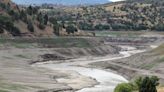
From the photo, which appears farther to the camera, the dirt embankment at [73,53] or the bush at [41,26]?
the bush at [41,26]

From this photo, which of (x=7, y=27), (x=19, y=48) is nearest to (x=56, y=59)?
(x=19, y=48)

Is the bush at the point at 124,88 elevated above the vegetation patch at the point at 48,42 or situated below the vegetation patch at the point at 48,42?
above

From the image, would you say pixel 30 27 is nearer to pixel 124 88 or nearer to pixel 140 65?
pixel 140 65

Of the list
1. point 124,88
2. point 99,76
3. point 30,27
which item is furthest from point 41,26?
point 124,88

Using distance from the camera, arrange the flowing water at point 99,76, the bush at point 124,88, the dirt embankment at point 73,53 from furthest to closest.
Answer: the dirt embankment at point 73,53 → the flowing water at point 99,76 → the bush at point 124,88

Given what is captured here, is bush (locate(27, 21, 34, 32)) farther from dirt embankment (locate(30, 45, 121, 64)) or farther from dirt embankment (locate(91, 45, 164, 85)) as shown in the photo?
dirt embankment (locate(91, 45, 164, 85))

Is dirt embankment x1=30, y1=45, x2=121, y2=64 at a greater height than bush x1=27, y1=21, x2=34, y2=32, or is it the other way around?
bush x1=27, y1=21, x2=34, y2=32

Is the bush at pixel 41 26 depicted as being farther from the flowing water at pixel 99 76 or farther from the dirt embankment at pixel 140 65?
the dirt embankment at pixel 140 65

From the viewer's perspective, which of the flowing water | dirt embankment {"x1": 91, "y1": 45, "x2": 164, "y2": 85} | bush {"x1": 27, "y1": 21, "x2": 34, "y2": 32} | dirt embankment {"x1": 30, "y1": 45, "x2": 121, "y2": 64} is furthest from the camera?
bush {"x1": 27, "y1": 21, "x2": 34, "y2": 32}

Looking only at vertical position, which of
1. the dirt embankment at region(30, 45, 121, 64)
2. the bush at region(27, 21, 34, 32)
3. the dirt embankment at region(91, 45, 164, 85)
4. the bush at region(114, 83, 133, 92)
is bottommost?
the dirt embankment at region(30, 45, 121, 64)

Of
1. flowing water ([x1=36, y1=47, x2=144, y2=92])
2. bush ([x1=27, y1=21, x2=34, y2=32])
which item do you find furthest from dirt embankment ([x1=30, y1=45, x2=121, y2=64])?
bush ([x1=27, y1=21, x2=34, y2=32])

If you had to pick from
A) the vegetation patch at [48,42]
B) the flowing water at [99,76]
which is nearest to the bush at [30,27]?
the vegetation patch at [48,42]
